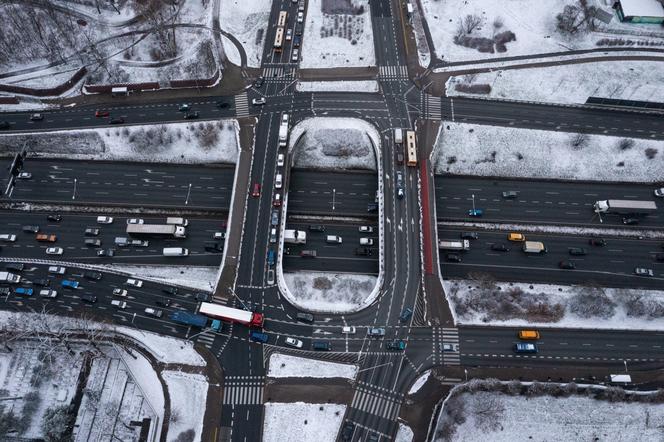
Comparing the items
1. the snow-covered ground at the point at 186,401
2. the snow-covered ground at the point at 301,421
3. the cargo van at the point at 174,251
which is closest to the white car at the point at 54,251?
the cargo van at the point at 174,251

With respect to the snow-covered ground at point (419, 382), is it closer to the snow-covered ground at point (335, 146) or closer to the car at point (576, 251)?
the car at point (576, 251)

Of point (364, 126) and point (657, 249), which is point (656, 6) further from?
point (364, 126)

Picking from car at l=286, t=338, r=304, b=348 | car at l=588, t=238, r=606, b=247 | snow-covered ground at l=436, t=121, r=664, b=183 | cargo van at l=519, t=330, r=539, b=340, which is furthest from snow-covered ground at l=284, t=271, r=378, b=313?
car at l=588, t=238, r=606, b=247

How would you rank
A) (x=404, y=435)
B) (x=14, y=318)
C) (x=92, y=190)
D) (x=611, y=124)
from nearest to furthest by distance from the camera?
(x=404, y=435) < (x=14, y=318) < (x=92, y=190) < (x=611, y=124)

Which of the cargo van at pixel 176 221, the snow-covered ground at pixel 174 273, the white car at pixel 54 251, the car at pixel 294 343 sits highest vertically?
the cargo van at pixel 176 221

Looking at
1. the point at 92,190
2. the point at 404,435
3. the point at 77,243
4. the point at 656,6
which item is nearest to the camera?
the point at 404,435

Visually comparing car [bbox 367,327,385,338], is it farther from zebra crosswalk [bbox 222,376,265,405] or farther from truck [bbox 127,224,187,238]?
truck [bbox 127,224,187,238]

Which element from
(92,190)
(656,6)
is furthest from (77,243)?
(656,6)
